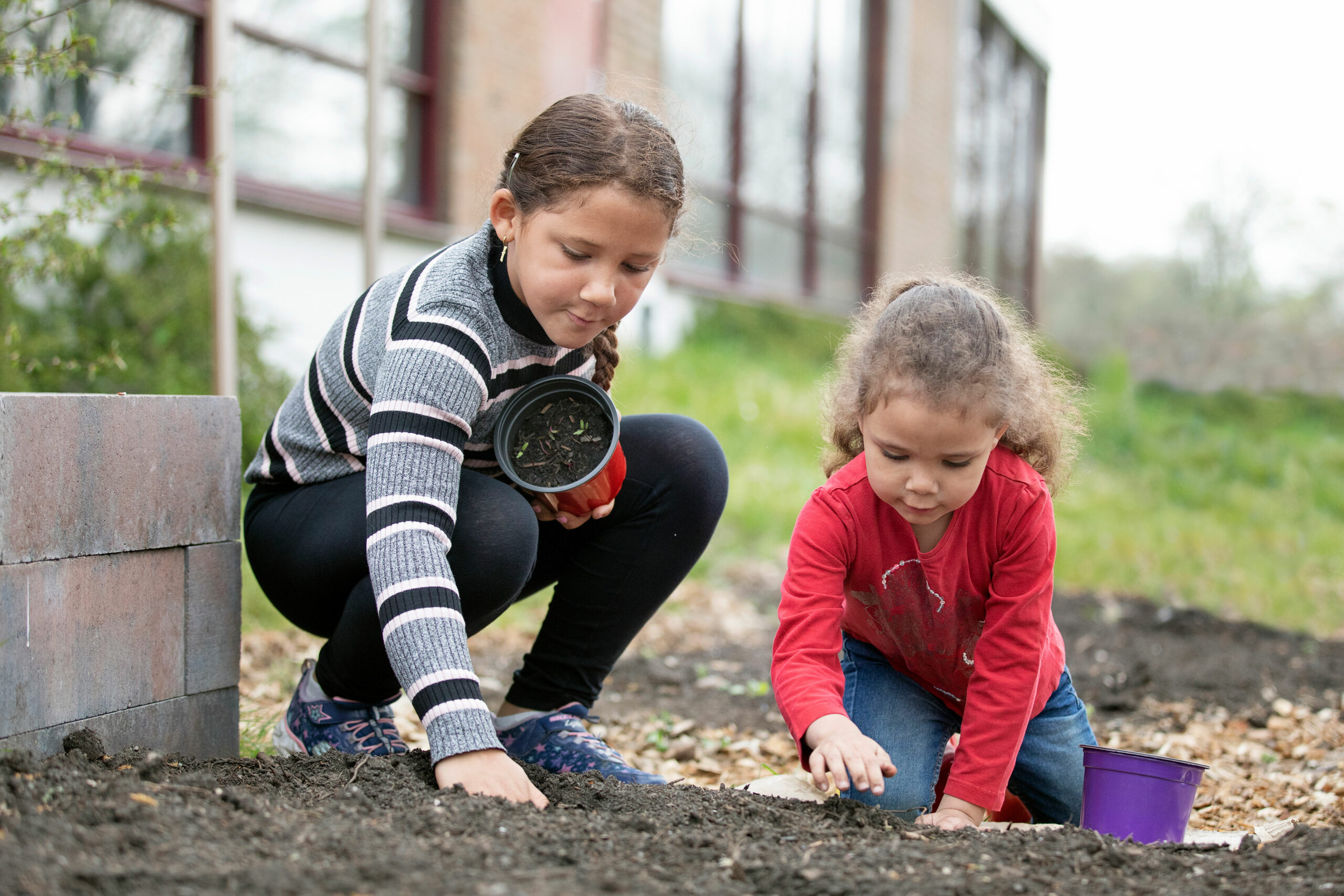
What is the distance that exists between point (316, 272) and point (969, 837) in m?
4.64

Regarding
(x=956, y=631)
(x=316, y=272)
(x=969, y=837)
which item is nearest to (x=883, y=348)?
(x=956, y=631)

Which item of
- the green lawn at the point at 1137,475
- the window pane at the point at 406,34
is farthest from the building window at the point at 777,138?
the window pane at the point at 406,34

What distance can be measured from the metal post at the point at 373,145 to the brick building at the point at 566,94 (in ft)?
1.30

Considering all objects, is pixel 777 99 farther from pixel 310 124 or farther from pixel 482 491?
pixel 482 491

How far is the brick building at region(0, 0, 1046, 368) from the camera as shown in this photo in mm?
4973

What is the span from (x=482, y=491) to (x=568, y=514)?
262 mm

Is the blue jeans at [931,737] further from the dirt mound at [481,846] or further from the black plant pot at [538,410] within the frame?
the black plant pot at [538,410]

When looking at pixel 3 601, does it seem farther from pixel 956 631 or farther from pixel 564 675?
pixel 956 631

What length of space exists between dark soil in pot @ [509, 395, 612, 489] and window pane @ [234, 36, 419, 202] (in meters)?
3.57

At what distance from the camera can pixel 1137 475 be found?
9.08 meters

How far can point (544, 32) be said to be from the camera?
22.1 feet

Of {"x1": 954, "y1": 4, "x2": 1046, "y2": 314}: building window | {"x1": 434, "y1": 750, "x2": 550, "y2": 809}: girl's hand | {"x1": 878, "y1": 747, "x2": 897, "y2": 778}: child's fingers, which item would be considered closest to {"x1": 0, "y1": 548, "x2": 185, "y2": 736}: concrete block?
{"x1": 434, "y1": 750, "x2": 550, "y2": 809}: girl's hand

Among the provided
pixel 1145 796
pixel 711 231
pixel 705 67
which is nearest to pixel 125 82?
pixel 1145 796

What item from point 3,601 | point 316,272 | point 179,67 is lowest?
point 3,601
